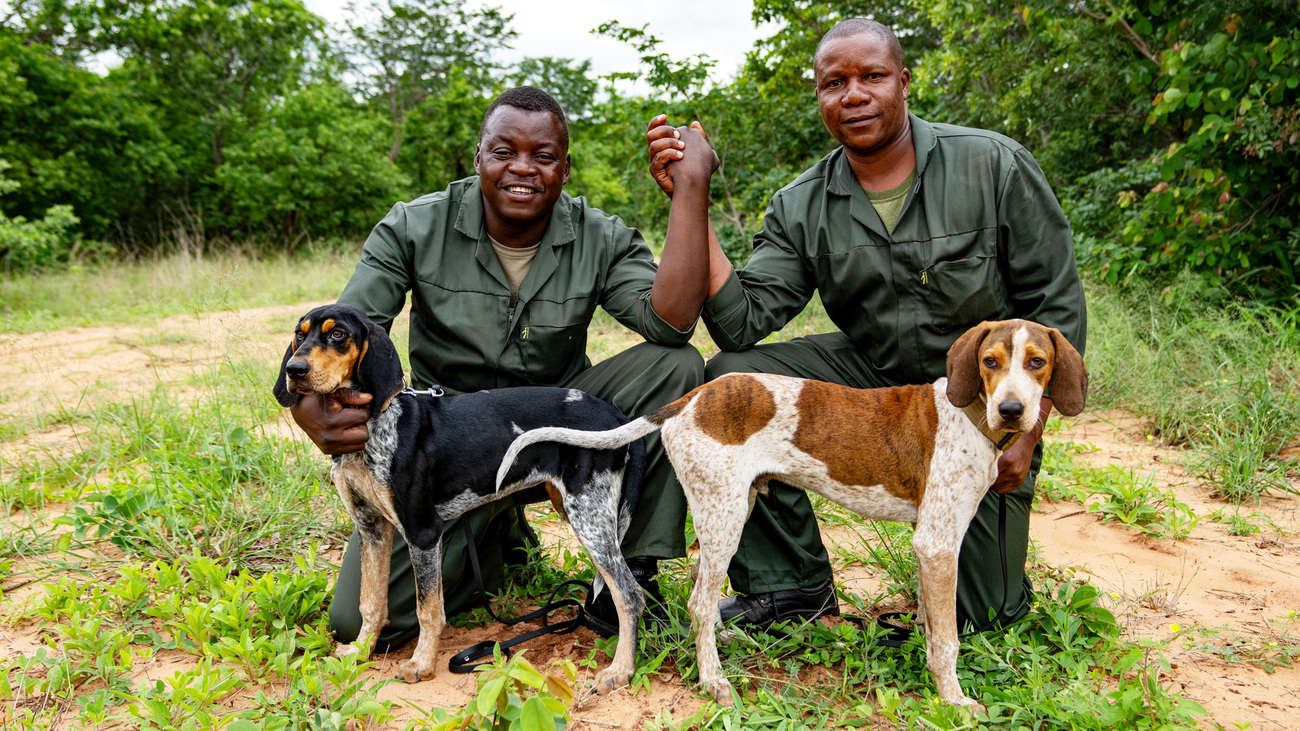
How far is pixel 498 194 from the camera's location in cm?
336

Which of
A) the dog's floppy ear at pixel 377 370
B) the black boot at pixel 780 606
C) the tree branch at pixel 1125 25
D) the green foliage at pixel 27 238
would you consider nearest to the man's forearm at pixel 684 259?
the dog's floppy ear at pixel 377 370

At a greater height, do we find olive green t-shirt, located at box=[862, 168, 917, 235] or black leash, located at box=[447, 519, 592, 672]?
olive green t-shirt, located at box=[862, 168, 917, 235]

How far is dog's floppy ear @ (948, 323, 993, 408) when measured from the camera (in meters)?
2.54

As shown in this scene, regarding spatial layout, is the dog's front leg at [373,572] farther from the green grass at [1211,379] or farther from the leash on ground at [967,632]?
the green grass at [1211,379]

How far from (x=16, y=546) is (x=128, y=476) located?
61 centimetres

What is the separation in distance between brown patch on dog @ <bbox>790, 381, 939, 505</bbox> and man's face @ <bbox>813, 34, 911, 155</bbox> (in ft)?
3.85

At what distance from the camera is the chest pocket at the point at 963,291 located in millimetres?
3293

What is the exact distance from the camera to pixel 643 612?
3.14m

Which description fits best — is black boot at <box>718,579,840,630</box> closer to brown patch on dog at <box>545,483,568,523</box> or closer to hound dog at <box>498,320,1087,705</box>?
hound dog at <box>498,320,1087,705</box>

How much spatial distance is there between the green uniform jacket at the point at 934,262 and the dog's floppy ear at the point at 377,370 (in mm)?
1315

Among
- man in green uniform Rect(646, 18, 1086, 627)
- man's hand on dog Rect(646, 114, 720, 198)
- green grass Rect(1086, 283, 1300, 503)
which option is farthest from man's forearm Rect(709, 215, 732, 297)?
green grass Rect(1086, 283, 1300, 503)

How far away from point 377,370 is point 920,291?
7.34ft

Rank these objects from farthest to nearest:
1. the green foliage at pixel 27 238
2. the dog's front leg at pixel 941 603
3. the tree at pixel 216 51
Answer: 1. the tree at pixel 216 51
2. the green foliage at pixel 27 238
3. the dog's front leg at pixel 941 603

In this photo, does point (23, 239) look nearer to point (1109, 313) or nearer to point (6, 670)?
point (6, 670)
